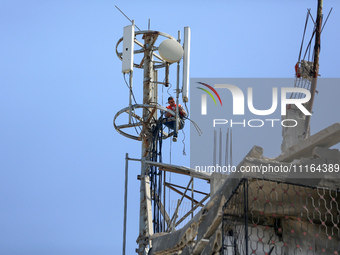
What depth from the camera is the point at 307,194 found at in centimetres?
1555

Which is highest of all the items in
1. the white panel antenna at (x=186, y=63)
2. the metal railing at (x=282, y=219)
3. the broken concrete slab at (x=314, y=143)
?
the white panel antenna at (x=186, y=63)

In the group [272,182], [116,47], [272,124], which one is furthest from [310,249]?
[116,47]

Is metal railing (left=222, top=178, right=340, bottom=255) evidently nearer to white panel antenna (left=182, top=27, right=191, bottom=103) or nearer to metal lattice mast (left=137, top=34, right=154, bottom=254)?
metal lattice mast (left=137, top=34, right=154, bottom=254)

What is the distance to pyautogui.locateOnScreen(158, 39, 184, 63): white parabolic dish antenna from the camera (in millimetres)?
24083

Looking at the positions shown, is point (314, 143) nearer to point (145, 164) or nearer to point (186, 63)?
point (186, 63)

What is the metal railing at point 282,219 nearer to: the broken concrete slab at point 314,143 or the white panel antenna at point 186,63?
the broken concrete slab at point 314,143

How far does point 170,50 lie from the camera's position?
2409cm

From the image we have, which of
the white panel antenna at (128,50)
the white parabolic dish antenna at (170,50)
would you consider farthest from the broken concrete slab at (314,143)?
the white panel antenna at (128,50)

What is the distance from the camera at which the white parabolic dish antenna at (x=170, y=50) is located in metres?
24.1

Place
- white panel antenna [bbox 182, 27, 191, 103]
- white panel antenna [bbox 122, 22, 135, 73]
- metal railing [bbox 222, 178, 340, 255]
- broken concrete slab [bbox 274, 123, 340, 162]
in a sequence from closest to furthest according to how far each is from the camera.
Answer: metal railing [bbox 222, 178, 340, 255] → broken concrete slab [bbox 274, 123, 340, 162] → white panel antenna [bbox 182, 27, 191, 103] → white panel antenna [bbox 122, 22, 135, 73]

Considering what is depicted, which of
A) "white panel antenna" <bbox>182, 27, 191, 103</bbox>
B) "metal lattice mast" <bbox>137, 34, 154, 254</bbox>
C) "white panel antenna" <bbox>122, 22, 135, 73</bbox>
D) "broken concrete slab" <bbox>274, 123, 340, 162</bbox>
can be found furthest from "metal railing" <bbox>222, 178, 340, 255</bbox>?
"white panel antenna" <bbox>122, 22, 135, 73</bbox>

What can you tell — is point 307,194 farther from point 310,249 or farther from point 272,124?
point 272,124

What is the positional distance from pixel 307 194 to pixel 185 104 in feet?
30.1

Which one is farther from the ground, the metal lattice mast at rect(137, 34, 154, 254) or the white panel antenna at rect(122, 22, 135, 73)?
the white panel antenna at rect(122, 22, 135, 73)
